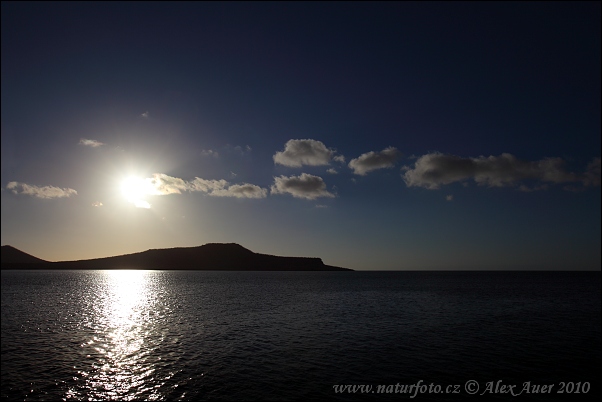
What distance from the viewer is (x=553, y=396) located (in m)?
29.8

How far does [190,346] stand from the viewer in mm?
45281

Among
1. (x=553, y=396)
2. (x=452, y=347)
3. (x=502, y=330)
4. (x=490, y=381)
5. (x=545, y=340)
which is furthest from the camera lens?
(x=502, y=330)

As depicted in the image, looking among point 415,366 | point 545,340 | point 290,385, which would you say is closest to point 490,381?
point 415,366

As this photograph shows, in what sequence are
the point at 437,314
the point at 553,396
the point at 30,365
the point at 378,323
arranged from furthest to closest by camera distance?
the point at 437,314
the point at 378,323
the point at 30,365
the point at 553,396

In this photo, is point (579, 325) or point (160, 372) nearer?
point (160, 372)

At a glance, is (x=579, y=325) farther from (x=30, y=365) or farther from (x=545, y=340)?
(x=30, y=365)

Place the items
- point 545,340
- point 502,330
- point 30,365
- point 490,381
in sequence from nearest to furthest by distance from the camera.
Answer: point 490,381 → point 30,365 → point 545,340 → point 502,330

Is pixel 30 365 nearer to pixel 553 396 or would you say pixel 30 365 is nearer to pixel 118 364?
pixel 118 364

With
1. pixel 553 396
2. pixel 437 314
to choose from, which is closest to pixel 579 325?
pixel 437 314

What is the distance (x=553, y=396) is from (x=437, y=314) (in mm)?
47013

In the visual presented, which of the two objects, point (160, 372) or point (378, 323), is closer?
point (160, 372)

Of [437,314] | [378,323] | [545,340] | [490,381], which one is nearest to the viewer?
[490,381]

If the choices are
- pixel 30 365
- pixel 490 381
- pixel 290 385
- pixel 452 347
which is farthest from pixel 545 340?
pixel 30 365

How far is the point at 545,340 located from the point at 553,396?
25.7 meters
